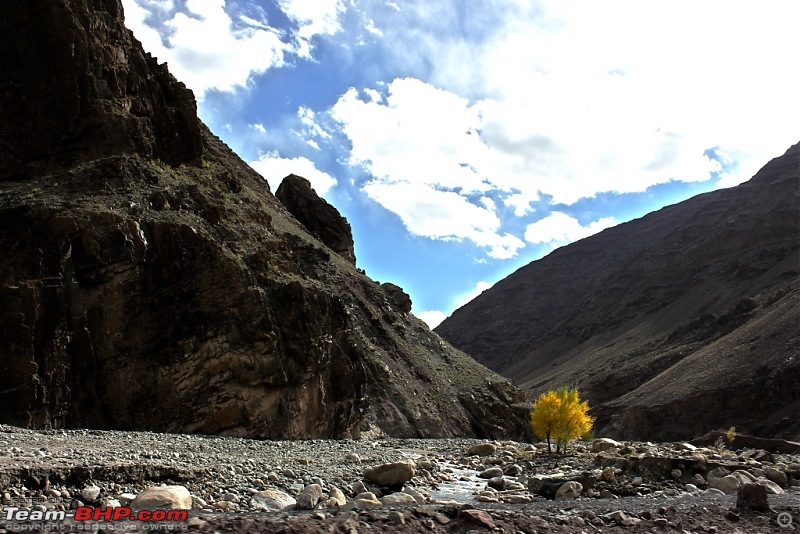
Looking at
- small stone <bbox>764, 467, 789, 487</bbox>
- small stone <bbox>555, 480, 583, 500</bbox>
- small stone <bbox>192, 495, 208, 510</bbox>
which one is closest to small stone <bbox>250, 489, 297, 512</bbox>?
small stone <bbox>192, 495, 208, 510</bbox>

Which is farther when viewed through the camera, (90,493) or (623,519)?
(90,493)

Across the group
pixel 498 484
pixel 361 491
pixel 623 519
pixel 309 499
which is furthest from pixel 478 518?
pixel 498 484

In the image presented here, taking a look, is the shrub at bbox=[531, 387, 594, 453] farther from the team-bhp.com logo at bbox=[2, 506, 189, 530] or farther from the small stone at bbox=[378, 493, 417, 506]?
the team-bhp.com logo at bbox=[2, 506, 189, 530]

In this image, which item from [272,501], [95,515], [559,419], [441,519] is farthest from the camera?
[559,419]

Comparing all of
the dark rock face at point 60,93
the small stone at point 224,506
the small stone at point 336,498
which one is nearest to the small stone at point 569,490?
the small stone at point 336,498

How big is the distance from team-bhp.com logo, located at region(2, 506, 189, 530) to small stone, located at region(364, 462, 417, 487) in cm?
809

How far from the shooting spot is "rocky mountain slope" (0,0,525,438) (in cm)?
2925

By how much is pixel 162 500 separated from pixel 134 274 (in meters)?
24.2

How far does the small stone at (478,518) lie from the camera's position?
9547 millimetres

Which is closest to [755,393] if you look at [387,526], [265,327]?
[265,327]

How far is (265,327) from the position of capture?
36.8 meters

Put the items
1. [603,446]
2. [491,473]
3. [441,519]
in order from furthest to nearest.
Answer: [603,446]
[491,473]
[441,519]

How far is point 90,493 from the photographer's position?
1183cm

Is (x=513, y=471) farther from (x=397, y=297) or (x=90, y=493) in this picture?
(x=397, y=297)
